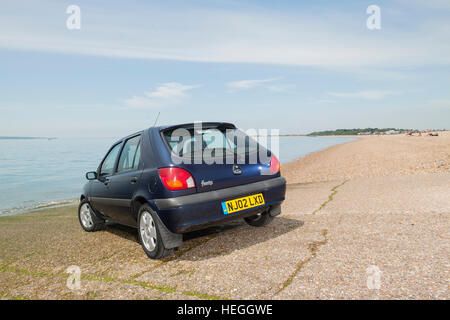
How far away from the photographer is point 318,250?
397 cm

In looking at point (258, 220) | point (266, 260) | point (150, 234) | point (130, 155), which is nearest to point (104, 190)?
point (130, 155)

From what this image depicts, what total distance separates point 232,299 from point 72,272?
7.28 ft

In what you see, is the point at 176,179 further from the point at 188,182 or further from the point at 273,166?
the point at 273,166

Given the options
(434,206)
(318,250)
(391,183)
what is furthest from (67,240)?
(391,183)

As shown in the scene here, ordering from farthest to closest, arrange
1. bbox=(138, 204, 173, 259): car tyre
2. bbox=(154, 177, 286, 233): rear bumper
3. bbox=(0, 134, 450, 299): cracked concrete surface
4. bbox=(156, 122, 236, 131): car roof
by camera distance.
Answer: bbox=(156, 122, 236, 131): car roof
bbox=(138, 204, 173, 259): car tyre
bbox=(154, 177, 286, 233): rear bumper
bbox=(0, 134, 450, 299): cracked concrete surface

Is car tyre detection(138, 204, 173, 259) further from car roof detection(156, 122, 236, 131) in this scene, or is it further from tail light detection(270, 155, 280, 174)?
tail light detection(270, 155, 280, 174)

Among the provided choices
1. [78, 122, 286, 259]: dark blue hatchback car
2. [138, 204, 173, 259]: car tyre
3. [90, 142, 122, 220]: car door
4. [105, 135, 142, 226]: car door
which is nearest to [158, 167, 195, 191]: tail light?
[78, 122, 286, 259]: dark blue hatchback car

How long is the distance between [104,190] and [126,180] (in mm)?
937

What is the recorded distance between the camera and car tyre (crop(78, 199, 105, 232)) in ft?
19.7

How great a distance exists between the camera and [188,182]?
12.6 feet

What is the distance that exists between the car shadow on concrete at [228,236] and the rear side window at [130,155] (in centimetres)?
123

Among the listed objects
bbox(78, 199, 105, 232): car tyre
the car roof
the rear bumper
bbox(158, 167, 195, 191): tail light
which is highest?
the car roof

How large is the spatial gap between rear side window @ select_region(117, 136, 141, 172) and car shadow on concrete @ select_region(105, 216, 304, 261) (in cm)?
123
